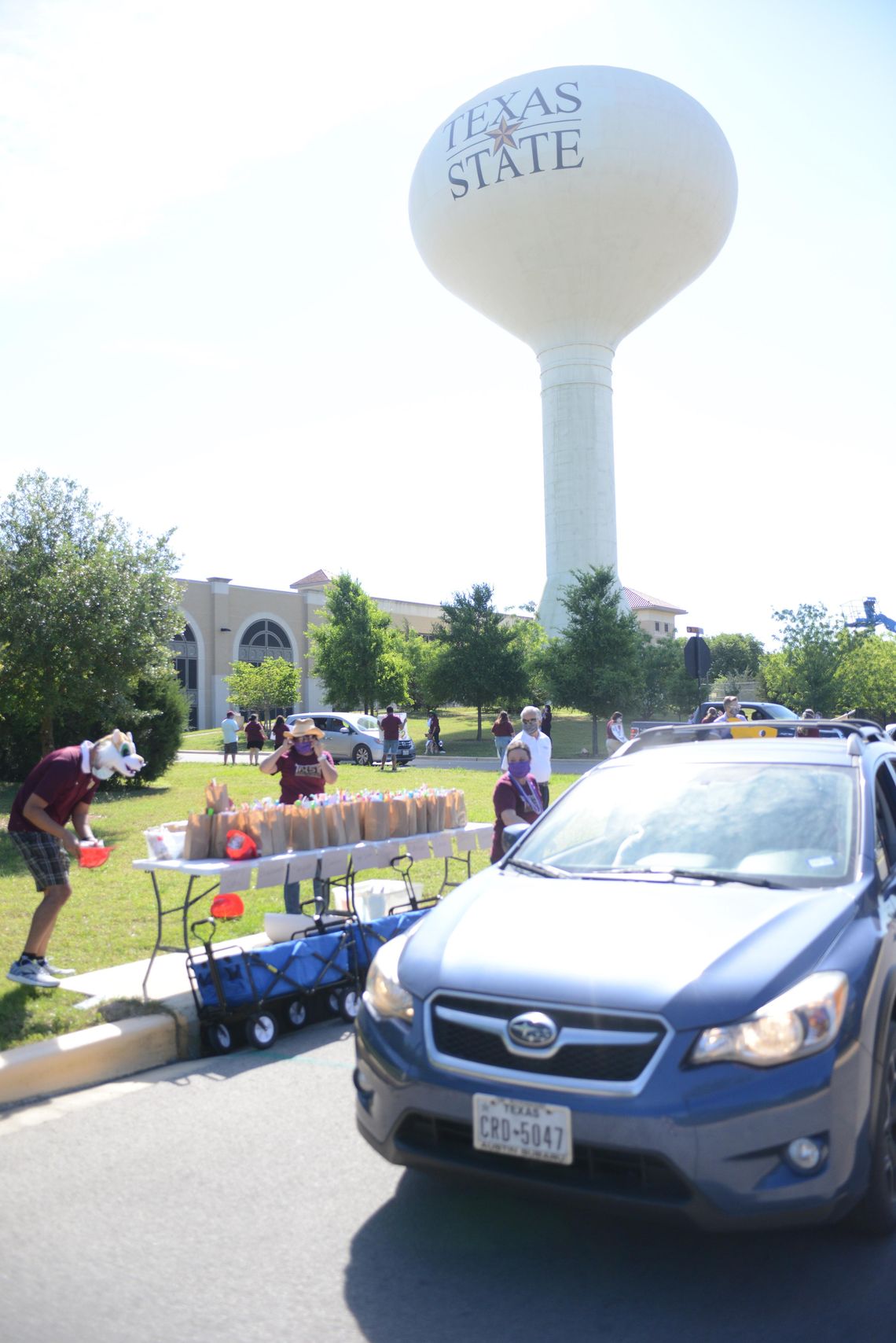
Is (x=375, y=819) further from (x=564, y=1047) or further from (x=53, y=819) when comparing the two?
(x=564, y=1047)

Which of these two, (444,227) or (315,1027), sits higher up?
(444,227)

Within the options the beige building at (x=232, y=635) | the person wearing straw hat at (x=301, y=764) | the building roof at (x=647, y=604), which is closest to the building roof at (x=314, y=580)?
the beige building at (x=232, y=635)

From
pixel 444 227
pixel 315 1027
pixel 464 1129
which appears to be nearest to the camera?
pixel 464 1129

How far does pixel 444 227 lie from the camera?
5444cm

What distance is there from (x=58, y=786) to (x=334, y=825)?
194 cm

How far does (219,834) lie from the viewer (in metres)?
6.90

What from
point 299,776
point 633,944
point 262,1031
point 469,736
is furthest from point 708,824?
point 469,736

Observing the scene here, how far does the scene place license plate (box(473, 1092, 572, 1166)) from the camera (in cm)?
316

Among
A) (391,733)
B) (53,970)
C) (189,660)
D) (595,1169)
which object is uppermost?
(189,660)

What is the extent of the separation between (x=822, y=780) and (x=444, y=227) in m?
55.0

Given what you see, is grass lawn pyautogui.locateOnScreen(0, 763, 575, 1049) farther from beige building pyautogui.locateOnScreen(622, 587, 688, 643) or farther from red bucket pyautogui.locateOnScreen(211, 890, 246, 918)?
beige building pyautogui.locateOnScreen(622, 587, 688, 643)

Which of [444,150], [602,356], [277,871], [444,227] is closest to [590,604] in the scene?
[602,356]

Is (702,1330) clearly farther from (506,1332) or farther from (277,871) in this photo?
(277,871)

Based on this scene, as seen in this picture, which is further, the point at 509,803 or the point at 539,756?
the point at 539,756
